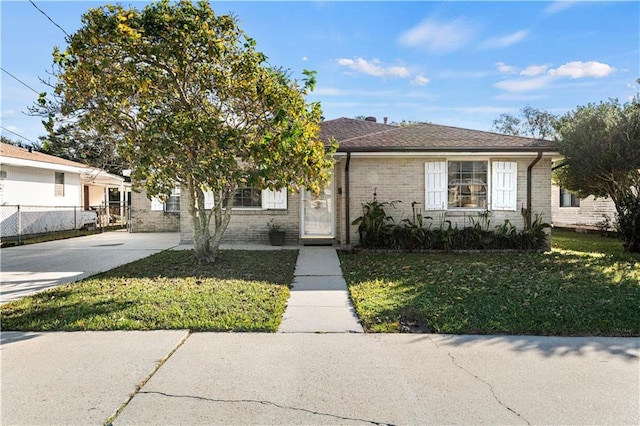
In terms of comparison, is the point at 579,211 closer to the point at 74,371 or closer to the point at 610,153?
the point at 610,153

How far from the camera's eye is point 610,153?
9711mm

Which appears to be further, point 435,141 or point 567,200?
point 567,200

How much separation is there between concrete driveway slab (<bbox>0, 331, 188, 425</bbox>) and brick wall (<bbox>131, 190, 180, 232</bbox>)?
41.5 feet

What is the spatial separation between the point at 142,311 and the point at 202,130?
2963mm

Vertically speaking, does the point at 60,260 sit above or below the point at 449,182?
below

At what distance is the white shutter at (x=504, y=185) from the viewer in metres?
11.1

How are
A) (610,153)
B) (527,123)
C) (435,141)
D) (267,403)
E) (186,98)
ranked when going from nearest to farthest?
(267,403) < (186,98) < (610,153) < (435,141) < (527,123)

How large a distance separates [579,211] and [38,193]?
80.9 feet

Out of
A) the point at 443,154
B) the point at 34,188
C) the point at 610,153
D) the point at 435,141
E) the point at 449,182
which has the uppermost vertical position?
the point at 435,141

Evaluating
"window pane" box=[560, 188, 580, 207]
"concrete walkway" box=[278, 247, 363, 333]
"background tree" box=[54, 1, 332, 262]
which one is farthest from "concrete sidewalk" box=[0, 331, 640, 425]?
"window pane" box=[560, 188, 580, 207]

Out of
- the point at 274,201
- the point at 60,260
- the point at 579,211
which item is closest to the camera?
the point at 60,260

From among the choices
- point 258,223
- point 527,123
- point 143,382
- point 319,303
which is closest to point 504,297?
point 319,303

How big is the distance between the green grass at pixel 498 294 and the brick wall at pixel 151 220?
10.1m

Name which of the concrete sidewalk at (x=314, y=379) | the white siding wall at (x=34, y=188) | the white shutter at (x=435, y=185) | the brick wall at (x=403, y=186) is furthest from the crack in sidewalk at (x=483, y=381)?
the white siding wall at (x=34, y=188)
